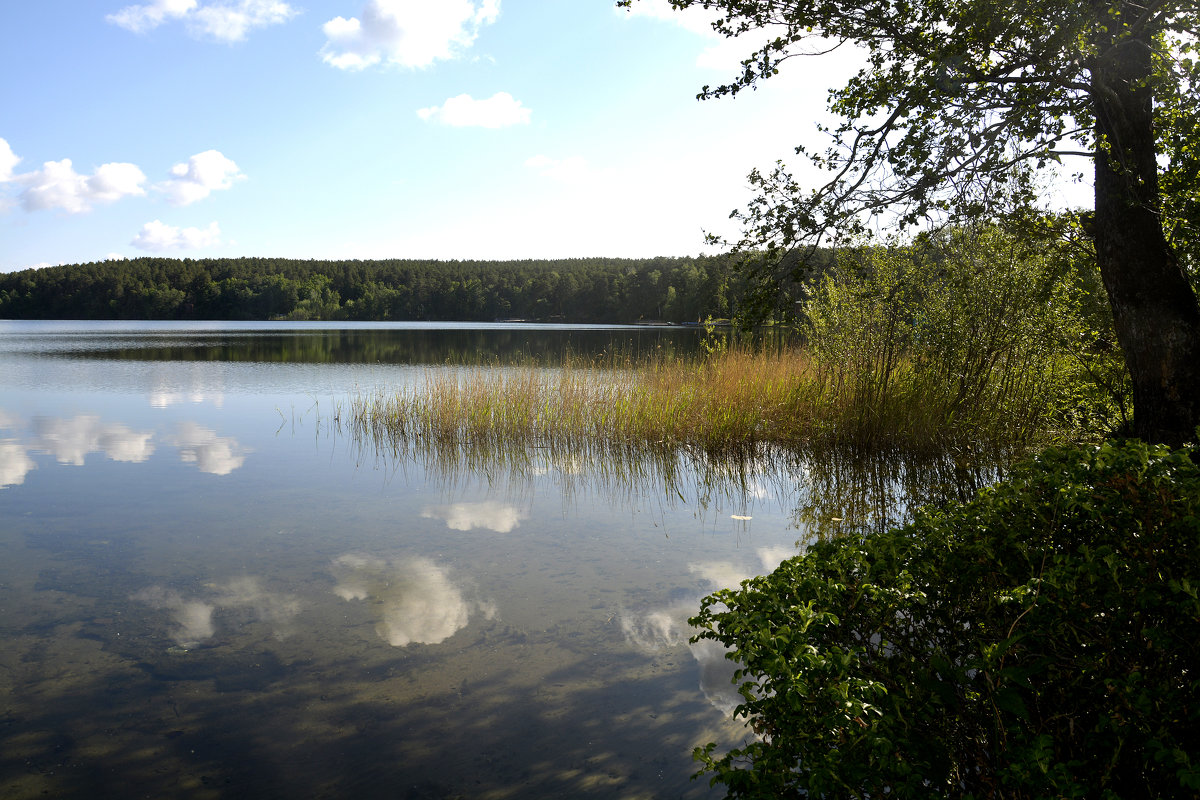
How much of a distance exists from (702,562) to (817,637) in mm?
3389

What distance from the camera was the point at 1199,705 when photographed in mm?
1689

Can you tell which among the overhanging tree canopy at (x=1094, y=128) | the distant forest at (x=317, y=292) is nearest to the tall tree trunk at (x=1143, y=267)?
the overhanging tree canopy at (x=1094, y=128)

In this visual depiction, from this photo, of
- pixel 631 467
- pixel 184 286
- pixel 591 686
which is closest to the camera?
pixel 591 686

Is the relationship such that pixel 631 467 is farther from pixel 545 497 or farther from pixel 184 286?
pixel 184 286

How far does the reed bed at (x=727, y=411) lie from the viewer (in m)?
9.05

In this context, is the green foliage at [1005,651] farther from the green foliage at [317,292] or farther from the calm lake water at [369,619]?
the green foliage at [317,292]

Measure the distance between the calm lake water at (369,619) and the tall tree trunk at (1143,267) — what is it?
2696mm

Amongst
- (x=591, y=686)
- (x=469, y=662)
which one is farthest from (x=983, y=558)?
(x=469, y=662)

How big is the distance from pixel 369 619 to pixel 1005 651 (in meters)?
3.59

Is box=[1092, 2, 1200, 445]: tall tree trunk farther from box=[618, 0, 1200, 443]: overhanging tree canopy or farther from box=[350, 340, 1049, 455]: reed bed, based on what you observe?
box=[350, 340, 1049, 455]: reed bed

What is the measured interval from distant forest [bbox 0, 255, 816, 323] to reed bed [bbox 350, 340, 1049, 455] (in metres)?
71.4

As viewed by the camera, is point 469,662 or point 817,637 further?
point 469,662

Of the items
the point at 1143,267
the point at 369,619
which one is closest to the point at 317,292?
the point at 369,619

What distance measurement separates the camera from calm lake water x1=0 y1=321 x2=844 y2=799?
3.05 meters
